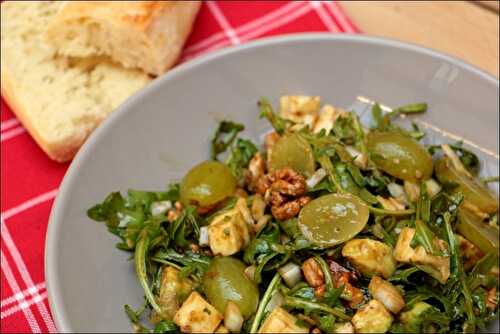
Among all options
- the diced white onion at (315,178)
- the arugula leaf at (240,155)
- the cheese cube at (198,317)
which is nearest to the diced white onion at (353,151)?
the diced white onion at (315,178)

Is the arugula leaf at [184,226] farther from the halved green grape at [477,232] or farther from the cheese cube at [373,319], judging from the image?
the halved green grape at [477,232]

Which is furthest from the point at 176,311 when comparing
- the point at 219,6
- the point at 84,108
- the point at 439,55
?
the point at 219,6

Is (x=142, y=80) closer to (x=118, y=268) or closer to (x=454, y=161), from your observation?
(x=118, y=268)

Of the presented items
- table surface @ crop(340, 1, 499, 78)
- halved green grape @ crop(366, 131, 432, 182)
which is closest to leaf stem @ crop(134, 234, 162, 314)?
halved green grape @ crop(366, 131, 432, 182)

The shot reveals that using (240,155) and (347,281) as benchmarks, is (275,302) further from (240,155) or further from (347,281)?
(240,155)

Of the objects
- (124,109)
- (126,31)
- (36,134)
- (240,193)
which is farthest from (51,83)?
(240,193)
